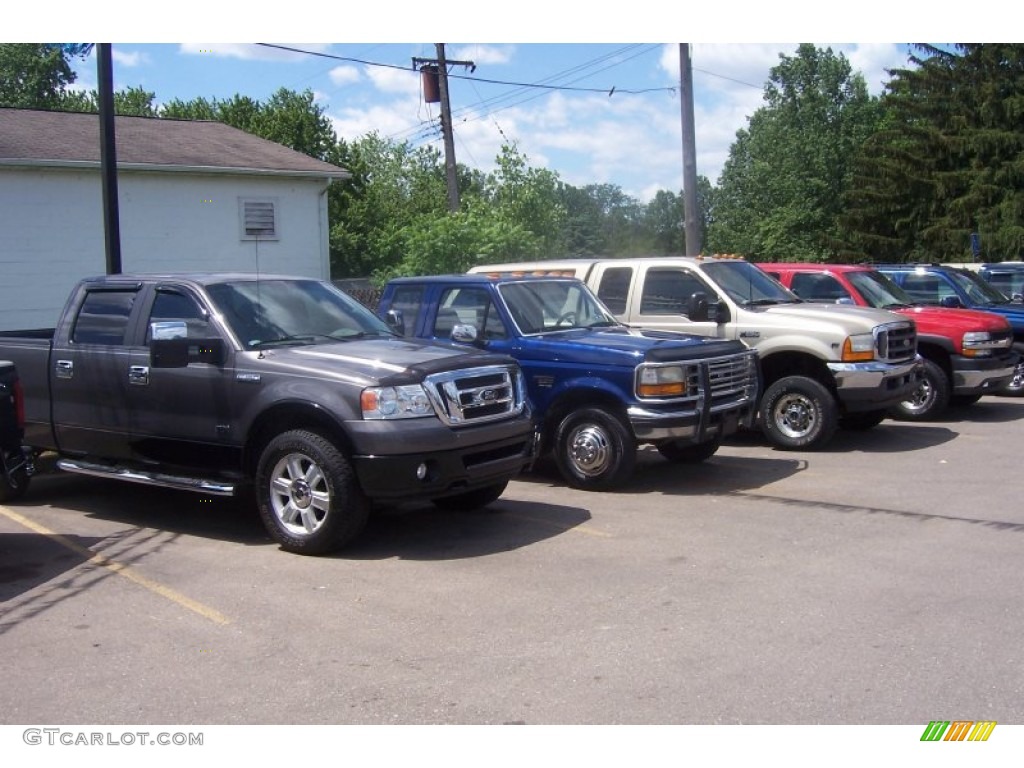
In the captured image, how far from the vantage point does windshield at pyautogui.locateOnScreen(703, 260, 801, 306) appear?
1187 cm

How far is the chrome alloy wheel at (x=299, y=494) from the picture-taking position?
716 cm

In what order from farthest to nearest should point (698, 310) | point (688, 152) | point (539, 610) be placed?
point (688, 152)
point (698, 310)
point (539, 610)

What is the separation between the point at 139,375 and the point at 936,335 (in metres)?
9.54

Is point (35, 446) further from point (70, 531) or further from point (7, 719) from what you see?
point (7, 719)

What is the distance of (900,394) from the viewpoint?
11422mm

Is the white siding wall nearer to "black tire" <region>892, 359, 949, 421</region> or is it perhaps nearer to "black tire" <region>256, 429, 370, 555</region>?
"black tire" <region>892, 359, 949, 421</region>

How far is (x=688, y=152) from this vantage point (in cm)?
1905

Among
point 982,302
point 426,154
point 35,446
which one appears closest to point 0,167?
point 35,446

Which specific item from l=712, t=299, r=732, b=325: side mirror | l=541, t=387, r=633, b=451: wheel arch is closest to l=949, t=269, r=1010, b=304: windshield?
l=712, t=299, r=732, b=325: side mirror

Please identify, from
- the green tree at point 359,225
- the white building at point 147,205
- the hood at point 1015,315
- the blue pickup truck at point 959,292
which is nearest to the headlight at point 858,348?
the blue pickup truck at point 959,292

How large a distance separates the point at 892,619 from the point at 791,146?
178 feet

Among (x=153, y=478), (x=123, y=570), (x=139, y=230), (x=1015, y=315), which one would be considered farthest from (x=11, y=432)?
(x=139, y=230)

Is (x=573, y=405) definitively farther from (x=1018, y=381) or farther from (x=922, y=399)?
(x=1018, y=381)

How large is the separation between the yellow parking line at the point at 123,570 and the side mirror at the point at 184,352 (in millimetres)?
1376
